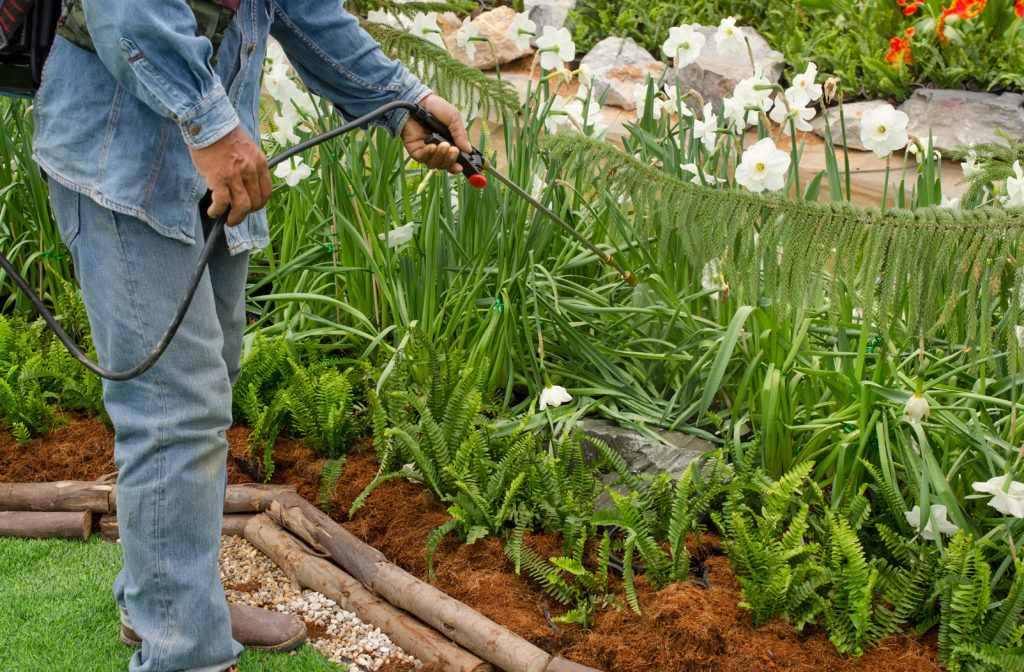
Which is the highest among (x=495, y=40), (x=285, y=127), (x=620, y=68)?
(x=285, y=127)

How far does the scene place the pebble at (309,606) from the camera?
1992 mm

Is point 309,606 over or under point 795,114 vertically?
under

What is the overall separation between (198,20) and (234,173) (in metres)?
0.26

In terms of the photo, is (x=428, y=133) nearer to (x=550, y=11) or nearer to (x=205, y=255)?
(x=205, y=255)

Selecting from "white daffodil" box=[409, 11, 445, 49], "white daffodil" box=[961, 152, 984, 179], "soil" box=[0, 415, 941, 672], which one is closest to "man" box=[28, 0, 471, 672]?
"soil" box=[0, 415, 941, 672]

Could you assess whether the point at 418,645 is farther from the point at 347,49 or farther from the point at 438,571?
the point at 347,49

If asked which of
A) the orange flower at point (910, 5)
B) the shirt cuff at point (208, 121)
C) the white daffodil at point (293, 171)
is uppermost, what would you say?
the shirt cuff at point (208, 121)

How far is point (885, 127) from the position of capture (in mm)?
2480

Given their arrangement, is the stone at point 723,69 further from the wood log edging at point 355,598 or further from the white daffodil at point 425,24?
the wood log edging at point 355,598

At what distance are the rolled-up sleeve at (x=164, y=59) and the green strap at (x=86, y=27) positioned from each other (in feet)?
0.28

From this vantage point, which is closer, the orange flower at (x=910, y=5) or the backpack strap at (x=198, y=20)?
the backpack strap at (x=198, y=20)

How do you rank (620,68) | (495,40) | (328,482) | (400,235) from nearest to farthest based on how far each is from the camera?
(328,482) < (400,235) < (620,68) < (495,40)

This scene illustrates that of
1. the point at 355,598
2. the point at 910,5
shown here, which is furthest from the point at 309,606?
the point at 910,5

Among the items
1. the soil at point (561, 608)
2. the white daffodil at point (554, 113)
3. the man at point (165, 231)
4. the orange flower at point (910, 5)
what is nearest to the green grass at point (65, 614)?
the man at point (165, 231)
